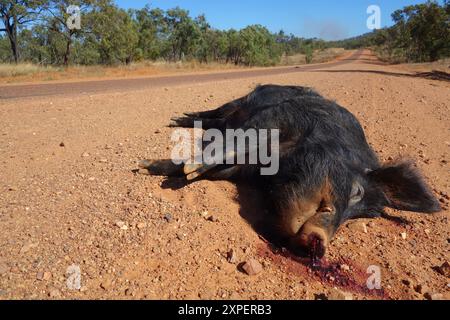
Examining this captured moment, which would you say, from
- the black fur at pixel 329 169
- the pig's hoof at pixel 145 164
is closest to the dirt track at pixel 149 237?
the pig's hoof at pixel 145 164

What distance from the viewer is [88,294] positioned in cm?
215

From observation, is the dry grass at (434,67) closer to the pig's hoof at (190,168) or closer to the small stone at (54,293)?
the pig's hoof at (190,168)

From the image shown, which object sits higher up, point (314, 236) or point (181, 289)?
point (314, 236)

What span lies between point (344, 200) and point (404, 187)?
2.22 feet

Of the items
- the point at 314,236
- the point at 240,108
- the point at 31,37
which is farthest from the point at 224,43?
the point at 314,236

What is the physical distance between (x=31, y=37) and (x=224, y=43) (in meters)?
18.4

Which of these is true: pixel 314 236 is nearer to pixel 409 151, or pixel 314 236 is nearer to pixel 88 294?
pixel 88 294

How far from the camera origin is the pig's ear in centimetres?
301

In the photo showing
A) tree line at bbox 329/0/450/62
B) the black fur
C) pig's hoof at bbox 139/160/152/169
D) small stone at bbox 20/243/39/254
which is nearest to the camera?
small stone at bbox 20/243/39/254

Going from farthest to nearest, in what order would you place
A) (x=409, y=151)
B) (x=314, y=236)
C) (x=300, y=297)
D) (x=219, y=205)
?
(x=409, y=151) < (x=219, y=205) < (x=314, y=236) < (x=300, y=297)

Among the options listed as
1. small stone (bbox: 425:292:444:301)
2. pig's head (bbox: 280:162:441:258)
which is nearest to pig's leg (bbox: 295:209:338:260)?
pig's head (bbox: 280:162:441:258)

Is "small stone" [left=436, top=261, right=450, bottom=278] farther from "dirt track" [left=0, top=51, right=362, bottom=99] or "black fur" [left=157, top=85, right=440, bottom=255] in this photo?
"dirt track" [left=0, top=51, right=362, bottom=99]

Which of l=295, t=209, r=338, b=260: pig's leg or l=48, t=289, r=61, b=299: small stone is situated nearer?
l=48, t=289, r=61, b=299: small stone

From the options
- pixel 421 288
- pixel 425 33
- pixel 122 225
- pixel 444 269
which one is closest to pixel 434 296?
pixel 421 288
